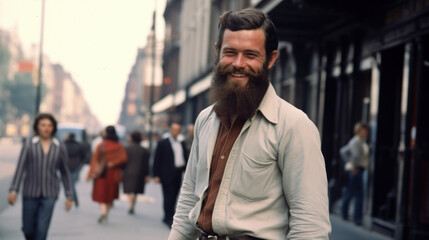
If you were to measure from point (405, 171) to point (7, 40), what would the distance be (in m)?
112

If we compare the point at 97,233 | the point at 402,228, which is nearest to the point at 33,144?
the point at 97,233

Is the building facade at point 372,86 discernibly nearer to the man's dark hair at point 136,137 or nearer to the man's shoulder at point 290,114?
the man's dark hair at point 136,137

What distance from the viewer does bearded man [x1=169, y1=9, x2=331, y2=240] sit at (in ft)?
8.09

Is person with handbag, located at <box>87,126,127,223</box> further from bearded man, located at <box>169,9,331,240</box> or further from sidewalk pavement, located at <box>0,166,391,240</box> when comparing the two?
bearded man, located at <box>169,9,331,240</box>

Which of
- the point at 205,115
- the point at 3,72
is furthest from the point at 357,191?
the point at 3,72

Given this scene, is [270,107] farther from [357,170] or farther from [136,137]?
[136,137]

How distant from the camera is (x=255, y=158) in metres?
2.53

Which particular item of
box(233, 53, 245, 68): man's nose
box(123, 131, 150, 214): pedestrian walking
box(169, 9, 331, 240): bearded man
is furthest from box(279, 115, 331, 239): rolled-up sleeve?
box(123, 131, 150, 214): pedestrian walking

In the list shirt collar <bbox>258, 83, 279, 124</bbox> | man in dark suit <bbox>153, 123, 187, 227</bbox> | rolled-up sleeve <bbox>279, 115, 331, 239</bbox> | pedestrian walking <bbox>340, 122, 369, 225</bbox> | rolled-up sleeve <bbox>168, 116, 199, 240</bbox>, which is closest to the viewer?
rolled-up sleeve <bbox>279, 115, 331, 239</bbox>

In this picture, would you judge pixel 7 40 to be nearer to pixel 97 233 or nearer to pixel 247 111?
pixel 97 233

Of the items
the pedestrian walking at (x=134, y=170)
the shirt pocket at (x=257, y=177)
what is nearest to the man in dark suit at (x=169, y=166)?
the pedestrian walking at (x=134, y=170)

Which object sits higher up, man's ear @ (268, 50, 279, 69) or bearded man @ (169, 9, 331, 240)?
man's ear @ (268, 50, 279, 69)

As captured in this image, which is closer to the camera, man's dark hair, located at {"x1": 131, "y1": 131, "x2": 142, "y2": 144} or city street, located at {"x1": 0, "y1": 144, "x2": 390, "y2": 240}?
city street, located at {"x1": 0, "y1": 144, "x2": 390, "y2": 240}

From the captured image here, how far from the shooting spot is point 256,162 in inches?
99.4
